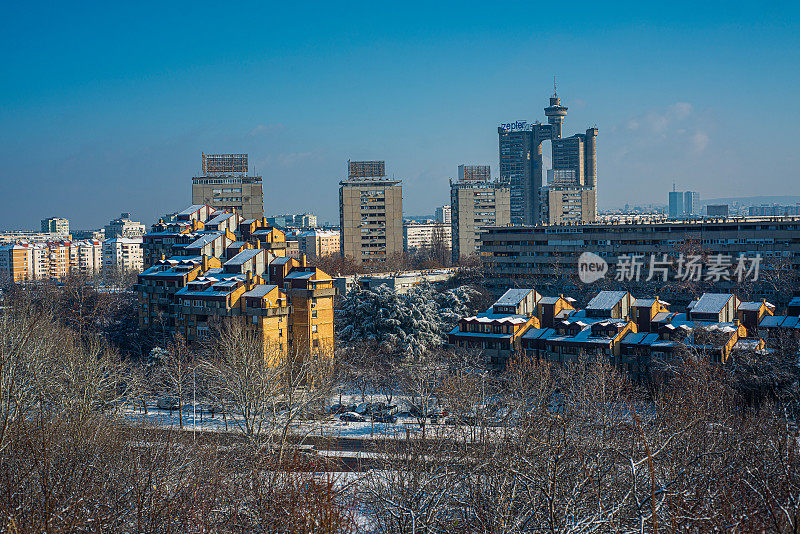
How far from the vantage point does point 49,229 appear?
154625mm

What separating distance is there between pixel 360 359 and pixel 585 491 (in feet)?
69.2

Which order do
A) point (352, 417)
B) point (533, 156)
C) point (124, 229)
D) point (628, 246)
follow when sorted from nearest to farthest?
point (352, 417), point (628, 246), point (533, 156), point (124, 229)

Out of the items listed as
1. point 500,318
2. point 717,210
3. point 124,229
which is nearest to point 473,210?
point 717,210

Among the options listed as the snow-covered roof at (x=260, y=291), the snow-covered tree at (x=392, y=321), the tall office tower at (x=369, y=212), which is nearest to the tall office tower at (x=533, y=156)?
the tall office tower at (x=369, y=212)

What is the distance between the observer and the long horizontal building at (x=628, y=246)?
43156mm

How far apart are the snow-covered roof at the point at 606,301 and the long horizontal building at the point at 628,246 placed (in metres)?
14.2

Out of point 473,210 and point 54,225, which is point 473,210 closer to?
point 473,210

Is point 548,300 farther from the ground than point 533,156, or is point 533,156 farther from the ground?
→ point 533,156

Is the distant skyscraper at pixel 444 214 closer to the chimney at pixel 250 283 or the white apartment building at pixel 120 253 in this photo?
the white apartment building at pixel 120 253

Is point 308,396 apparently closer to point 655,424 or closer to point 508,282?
point 655,424

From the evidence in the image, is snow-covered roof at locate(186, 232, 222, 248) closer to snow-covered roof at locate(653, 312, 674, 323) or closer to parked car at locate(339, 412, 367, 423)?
parked car at locate(339, 412, 367, 423)

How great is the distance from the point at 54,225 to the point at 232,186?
320 feet

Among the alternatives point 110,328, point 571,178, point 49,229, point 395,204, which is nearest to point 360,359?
point 110,328

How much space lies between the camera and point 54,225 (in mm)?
153375
